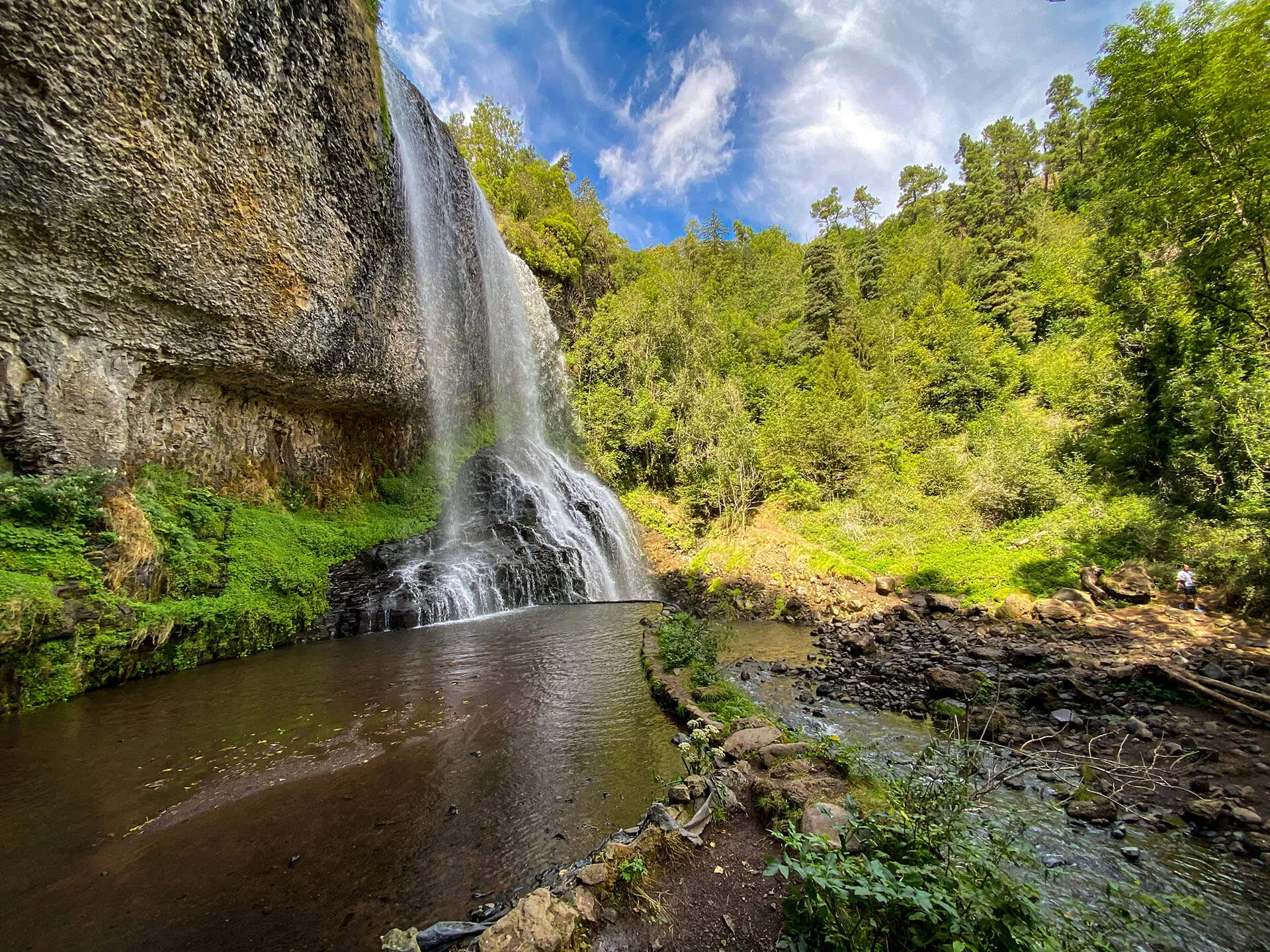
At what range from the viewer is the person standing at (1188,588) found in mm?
9305

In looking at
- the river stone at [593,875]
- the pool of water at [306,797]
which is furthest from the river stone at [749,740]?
the river stone at [593,875]

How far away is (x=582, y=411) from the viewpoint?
73.5ft

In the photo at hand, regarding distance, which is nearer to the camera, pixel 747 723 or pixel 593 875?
pixel 593 875

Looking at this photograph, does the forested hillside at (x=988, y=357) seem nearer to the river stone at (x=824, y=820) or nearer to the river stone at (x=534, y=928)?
the river stone at (x=824, y=820)

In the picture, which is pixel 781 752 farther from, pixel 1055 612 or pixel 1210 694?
pixel 1055 612

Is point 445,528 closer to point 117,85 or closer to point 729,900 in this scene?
point 117,85

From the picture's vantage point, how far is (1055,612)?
10.0 metres

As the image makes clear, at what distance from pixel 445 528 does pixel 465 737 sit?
36.6 feet

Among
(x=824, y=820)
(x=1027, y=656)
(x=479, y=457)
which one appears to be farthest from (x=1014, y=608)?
(x=479, y=457)

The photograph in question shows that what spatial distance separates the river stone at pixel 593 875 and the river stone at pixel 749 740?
2030mm

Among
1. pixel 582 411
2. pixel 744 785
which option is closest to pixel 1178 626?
pixel 744 785

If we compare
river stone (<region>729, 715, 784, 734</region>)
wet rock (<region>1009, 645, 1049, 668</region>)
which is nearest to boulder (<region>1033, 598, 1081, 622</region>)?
wet rock (<region>1009, 645, 1049, 668</region>)

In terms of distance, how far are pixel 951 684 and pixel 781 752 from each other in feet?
12.9

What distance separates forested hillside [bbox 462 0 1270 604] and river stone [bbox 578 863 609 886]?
40.9 feet
